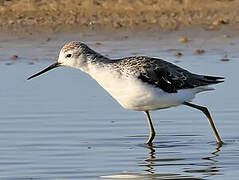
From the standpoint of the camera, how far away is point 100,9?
1934cm

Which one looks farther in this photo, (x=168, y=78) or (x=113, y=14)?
(x=113, y=14)

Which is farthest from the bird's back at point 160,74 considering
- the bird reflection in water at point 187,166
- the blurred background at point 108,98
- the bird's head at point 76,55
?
the bird reflection in water at point 187,166

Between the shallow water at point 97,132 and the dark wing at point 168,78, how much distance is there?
0.61m

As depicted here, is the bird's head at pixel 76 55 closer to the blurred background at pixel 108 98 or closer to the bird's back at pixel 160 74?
the bird's back at pixel 160 74

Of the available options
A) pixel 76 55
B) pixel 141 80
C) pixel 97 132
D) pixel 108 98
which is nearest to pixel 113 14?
pixel 108 98

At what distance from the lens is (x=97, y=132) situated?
37.0ft

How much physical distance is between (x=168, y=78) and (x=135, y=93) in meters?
0.53

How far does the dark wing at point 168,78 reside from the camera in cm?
1080

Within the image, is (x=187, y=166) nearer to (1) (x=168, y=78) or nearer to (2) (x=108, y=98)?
(1) (x=168, y=78)

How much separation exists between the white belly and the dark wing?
8cm

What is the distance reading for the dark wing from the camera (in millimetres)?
10805

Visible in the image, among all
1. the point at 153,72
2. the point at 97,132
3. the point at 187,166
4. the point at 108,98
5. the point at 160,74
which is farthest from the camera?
the point at 108,98

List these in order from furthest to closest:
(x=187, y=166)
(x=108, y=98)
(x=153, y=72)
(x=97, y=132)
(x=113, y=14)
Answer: (x=113, y=14), (x=108, y=98), (x=97, y=132), (x=153, y=72), (x=187, y=166)

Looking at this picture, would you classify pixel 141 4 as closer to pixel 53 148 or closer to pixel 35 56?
pixel 35 56
